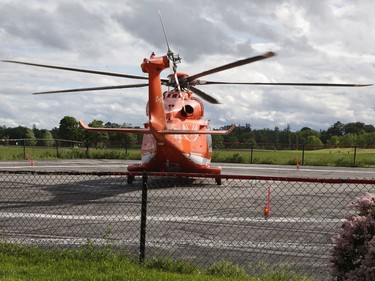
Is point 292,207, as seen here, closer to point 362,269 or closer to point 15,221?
point 15,221

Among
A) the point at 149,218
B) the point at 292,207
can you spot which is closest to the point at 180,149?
the point at 292,207

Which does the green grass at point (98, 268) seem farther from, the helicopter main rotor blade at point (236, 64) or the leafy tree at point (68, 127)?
A: the leafy tree at point (68, 127)

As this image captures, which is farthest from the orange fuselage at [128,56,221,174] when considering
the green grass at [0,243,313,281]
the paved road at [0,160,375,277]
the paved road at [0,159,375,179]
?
the green grass at [0,243,313,281]

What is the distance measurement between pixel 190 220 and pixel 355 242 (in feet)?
20.3

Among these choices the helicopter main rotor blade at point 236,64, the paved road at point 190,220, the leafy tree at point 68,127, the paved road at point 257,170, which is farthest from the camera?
the leafy tree at point 68,127

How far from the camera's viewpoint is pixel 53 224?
10.6m

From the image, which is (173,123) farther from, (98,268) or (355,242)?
(355,242)

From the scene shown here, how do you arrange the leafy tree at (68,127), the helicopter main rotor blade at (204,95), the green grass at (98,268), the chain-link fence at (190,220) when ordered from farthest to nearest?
the leafy tree at (68,127) → the helicopter main rotor blade at (204,95) → the chain-link fence at (190,220) → the green grass at (98,268)

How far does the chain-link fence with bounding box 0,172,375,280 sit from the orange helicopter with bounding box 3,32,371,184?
1024 mm

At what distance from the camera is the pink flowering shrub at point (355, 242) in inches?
208

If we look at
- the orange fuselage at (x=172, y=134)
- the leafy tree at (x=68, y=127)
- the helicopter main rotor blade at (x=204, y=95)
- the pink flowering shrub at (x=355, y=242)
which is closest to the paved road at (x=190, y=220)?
the orange fuselage at (x=172, y=134)

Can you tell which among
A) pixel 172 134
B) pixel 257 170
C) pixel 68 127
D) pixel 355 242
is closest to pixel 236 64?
pixel 172 134

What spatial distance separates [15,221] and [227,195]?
24.5 feet

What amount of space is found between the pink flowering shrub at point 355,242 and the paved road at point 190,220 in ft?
6.09
